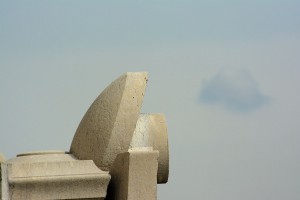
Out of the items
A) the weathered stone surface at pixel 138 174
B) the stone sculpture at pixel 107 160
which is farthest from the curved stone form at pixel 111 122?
the weathered stone surface at pixel 138 174

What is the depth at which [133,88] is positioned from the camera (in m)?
9.94

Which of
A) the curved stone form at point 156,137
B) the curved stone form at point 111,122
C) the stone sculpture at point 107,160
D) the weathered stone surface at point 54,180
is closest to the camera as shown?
the weathered stone surface at point 54,180

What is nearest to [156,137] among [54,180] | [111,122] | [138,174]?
[111,122]

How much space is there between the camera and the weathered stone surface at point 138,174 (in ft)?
29.8

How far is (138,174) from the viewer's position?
9.12 meters

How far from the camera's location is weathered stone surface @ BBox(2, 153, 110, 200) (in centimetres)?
895

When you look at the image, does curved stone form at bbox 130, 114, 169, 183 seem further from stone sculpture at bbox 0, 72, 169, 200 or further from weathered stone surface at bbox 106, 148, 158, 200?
weathered stone surface at bbox 106, 148, 158, 200

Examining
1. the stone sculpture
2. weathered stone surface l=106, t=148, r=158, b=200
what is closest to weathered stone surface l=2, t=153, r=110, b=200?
the stone sculpture

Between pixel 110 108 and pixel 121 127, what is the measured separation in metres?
0.33

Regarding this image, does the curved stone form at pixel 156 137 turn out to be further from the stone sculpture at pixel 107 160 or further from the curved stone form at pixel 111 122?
the curved stone form at pixel 111 122

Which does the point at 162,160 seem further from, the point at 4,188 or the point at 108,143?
the point at 4,188

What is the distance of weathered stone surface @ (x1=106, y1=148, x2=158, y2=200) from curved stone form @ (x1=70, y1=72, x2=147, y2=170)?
36 centimetres

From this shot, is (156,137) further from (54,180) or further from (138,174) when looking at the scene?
(54,180)

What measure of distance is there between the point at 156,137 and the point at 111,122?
2.49ft
